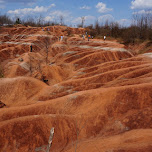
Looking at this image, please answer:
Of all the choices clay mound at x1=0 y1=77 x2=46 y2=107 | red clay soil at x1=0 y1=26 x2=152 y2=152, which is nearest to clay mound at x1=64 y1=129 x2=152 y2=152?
red clay soil at x1=0 y1=26 x2=152 y2=152

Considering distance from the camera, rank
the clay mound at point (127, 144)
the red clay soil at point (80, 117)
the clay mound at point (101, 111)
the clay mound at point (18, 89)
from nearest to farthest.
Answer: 1. the clay mound at point (127, 144)
2. the red clay soil at point (80, 117)
3. the clay mound at point (101, 111)
4. the clay mound at point (18, 89)

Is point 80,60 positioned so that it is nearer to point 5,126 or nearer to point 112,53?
point 112,53

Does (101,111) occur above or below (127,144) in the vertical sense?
below

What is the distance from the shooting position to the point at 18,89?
47.6ft

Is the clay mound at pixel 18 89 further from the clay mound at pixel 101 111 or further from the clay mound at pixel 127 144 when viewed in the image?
the clay mound at pixel 127 144

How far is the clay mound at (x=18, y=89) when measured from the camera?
13834 millimetres

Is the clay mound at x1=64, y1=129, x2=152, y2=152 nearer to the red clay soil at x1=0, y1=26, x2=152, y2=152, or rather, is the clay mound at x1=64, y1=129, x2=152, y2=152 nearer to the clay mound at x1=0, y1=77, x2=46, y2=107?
the red clay soil at x1=0, y1=26, x2=152, y2=152

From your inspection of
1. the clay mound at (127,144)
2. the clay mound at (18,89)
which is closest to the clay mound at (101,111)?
the clay mound at (127,144)

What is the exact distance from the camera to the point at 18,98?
1393 centimetres

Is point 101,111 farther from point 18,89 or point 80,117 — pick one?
point 18,89

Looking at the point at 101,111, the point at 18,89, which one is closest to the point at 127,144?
the point at 101,111

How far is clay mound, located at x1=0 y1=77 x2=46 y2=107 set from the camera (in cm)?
1383

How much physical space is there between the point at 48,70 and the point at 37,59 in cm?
594

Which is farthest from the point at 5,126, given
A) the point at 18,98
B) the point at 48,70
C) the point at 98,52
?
the point at 98,52
